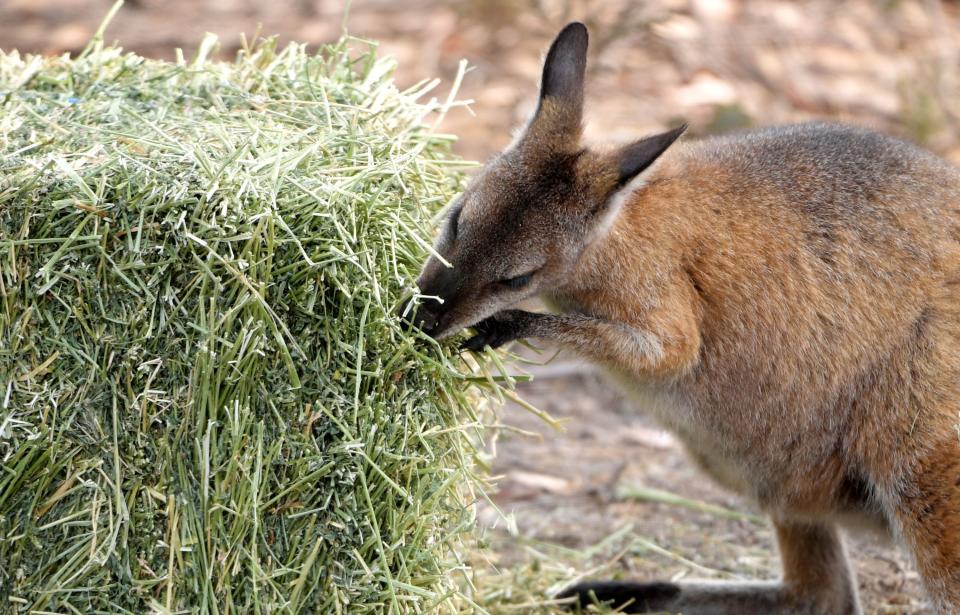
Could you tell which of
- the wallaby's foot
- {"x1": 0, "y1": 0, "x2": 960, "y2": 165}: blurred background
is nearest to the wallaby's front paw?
the wallaby's foot

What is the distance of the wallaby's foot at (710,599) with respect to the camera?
17.7ft

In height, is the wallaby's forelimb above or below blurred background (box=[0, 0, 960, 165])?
above

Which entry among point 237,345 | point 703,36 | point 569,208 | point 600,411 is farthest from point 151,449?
point 703,36

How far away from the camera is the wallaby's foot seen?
5.40 metres

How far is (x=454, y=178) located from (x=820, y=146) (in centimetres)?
169

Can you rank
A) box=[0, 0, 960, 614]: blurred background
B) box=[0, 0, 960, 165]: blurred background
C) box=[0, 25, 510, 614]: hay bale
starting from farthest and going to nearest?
1. box=[0, 0, 960, 165]: blurred background
2. box=[0, 0, 960, 614]: blurred background
3. box=[0, 25, 510, 614]: hay bale

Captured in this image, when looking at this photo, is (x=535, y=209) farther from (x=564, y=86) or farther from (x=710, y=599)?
(x=710, y=599)

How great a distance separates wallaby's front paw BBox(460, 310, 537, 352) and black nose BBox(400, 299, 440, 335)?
0.97 ft

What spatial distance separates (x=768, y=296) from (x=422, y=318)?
5.39ft

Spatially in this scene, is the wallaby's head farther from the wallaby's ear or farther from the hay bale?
the hay bale

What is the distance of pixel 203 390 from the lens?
3732mm

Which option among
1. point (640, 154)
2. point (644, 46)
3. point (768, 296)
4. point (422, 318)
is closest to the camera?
point (422, 318)

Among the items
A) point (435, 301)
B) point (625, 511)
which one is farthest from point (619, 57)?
point (435, 301)

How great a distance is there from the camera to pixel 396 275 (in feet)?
13.4
